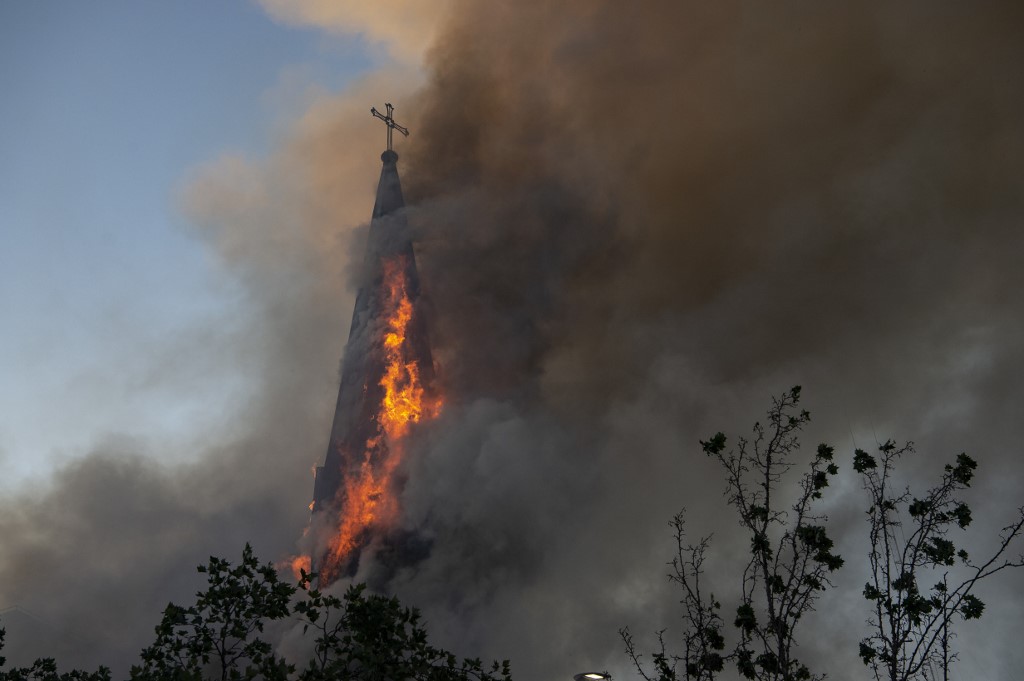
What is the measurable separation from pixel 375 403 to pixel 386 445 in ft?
9.94

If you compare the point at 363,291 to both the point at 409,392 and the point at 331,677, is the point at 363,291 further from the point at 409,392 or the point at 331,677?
the point at 331,677

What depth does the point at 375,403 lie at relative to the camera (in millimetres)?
51906

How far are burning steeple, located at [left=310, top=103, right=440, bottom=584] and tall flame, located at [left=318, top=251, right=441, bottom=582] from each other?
7cm

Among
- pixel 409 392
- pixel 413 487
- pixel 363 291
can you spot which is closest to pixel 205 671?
pixel 413 487

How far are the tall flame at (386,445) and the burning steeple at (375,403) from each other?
0.07m

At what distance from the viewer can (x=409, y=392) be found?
5316 centimetres

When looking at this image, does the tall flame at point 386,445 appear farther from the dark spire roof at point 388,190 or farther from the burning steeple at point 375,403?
the dark spire roof at point 388,190

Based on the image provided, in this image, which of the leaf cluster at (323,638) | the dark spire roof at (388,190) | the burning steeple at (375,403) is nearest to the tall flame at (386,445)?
Answer: the burning steeple at (375,403)

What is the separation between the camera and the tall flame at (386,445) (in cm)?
4972

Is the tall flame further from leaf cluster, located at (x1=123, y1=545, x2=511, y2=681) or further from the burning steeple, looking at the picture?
leaf cluster, located at (x1=123, y1=545, x2=511, y2=681)

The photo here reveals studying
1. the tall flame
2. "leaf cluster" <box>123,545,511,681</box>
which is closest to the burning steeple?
the tall flame

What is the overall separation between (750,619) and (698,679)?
2.12 m

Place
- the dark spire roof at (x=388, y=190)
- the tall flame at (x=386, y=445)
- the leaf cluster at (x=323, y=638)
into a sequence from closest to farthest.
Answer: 1. the leaf cluster at (x=323, y=638)
2. the tall flame at (x=386, y=445)
3. the dark spire roof at (x=388, y=190)

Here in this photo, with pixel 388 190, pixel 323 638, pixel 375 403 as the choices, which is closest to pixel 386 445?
pixel 375 403
